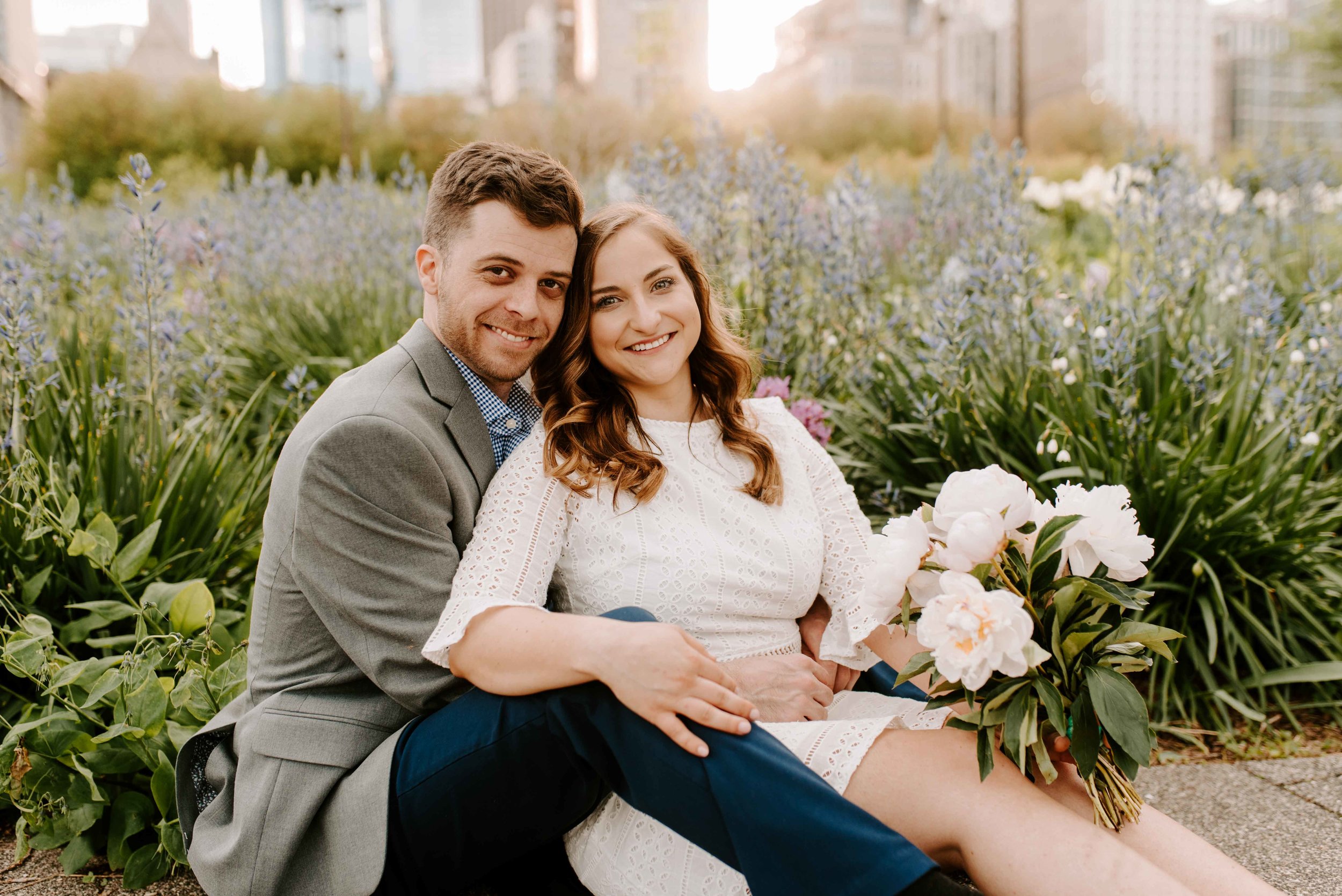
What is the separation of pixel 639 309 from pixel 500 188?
41 cm

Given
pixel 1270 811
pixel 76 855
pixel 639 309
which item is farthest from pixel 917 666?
pixel 76 855

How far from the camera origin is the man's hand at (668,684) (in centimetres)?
153

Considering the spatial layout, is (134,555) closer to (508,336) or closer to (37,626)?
(37,626)

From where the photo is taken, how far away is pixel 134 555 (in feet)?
8.10

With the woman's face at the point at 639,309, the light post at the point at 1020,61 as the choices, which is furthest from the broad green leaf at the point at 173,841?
the light post at the point at 1020,61

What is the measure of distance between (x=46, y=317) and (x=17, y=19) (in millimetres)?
57515

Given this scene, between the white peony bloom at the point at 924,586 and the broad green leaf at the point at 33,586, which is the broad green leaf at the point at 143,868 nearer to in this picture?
the broad green leaf at the point at 33,586

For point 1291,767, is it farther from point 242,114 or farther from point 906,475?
point 242,114

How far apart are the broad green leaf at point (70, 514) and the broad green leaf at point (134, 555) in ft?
0.56

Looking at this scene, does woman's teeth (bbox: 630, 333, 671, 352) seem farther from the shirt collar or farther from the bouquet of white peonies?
the bouquet of white peonies

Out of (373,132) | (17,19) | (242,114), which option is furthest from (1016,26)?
(17,19)

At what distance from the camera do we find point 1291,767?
2.64 m

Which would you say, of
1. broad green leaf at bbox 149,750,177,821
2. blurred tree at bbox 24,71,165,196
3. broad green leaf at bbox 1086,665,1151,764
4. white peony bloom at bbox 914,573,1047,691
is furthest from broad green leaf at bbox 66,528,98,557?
blurred tree at bbox 24,71,165,196

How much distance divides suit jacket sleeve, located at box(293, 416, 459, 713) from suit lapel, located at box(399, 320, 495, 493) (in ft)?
0.59
